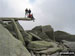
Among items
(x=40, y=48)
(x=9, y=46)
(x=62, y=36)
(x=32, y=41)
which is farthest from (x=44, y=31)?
(x=9, y=46)

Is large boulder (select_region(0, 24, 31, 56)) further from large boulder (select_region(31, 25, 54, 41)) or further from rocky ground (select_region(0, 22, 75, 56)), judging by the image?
large boulder (select_region(31, 25, 54, 41))

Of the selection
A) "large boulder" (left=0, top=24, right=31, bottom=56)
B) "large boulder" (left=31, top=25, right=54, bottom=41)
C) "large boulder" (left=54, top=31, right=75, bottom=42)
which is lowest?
"large boulder" (left=54, top=31, right=75, bottom=42)

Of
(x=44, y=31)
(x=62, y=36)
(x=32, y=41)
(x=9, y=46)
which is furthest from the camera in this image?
(x=62, y=36)

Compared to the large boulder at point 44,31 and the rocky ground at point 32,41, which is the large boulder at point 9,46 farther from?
the large boulder at point 44,31

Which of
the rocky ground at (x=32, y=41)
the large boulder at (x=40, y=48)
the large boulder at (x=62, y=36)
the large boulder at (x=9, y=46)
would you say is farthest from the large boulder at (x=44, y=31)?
the large boulder at (x=9, y=46)

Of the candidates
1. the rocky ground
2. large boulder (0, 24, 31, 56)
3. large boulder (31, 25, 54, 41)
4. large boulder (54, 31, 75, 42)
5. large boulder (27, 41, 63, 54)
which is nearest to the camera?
large boulder (0, 24, 31, 56)

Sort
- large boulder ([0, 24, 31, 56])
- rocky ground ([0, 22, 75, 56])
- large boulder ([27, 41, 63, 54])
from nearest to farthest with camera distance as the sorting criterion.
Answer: large boulder ([0, 24, 31, 56])
rocky ground ([0, 22, 75, 56])
large boulder ([27, 41, 63, 54])

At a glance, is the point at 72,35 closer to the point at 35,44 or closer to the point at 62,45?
the point at 62,45

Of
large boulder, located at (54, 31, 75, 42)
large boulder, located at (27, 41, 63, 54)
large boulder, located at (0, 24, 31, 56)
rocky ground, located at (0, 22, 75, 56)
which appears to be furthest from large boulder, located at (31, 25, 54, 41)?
large boulder, located at (0, 24, 31, 56)

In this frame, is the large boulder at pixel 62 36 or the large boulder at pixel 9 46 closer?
the large boulder at pixel 9 46

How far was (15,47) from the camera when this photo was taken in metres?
28.4

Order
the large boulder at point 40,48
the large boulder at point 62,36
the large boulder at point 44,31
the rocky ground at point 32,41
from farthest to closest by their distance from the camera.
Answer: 1. the large boulder at point 62,36
2. the large boulder at point 44,31
3. the large boulder at point 40,48
4. the rocky ground at point 32,41

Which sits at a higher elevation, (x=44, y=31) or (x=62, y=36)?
(x=44, y=31)

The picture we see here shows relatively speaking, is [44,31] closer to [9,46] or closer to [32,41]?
[32,41]
